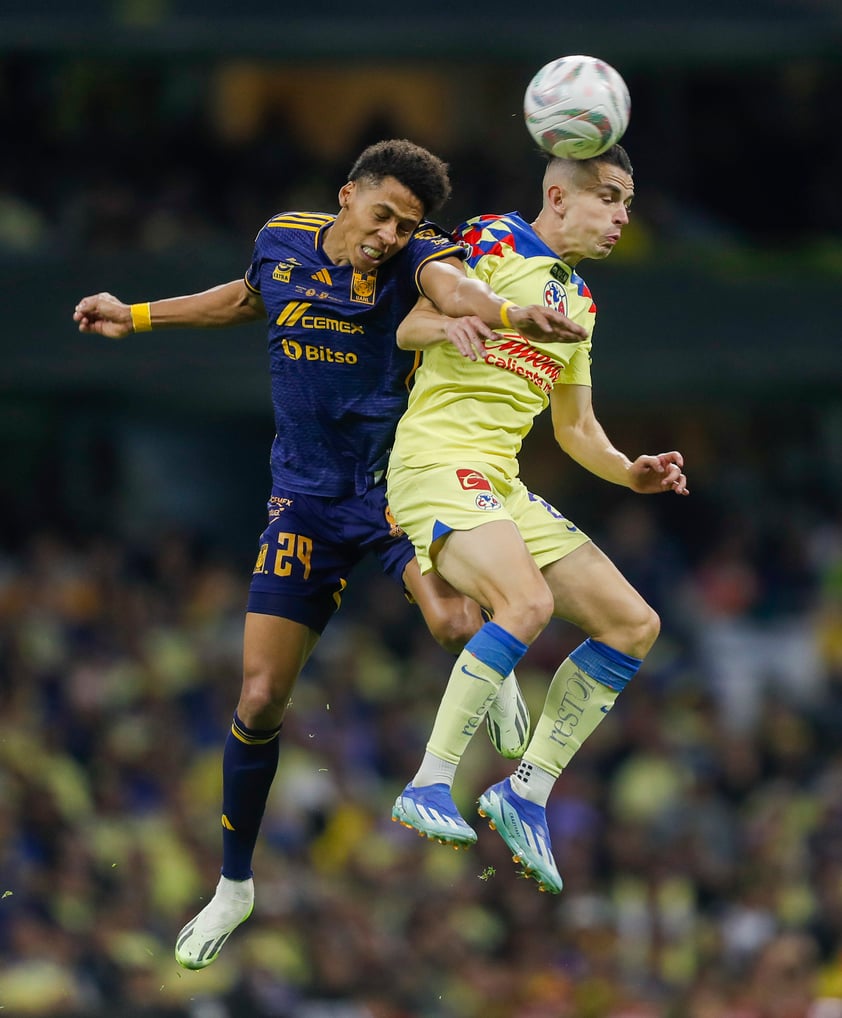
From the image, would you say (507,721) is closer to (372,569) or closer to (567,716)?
(567,716)

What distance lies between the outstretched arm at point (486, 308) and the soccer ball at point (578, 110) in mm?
591

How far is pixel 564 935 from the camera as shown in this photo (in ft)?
42.1

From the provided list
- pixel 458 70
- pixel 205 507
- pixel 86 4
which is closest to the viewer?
pixel 86 4

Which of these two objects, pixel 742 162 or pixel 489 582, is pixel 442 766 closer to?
pixel 489 582

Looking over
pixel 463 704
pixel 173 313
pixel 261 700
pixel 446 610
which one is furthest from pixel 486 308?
pixel 261 700

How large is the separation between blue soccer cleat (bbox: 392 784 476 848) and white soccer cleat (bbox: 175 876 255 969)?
5.56 ft

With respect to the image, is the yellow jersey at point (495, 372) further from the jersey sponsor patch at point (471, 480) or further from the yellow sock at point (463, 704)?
the yellow sock at point (463, 704)

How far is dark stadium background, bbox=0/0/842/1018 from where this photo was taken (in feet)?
41.6

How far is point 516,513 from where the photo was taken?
7199 mm

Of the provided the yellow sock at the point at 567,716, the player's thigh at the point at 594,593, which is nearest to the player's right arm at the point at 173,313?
the player's thigh at the point at 594,593

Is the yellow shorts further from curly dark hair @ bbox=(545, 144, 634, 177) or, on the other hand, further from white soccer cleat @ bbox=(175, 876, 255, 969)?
white soccer cleat @ bbox=(175, 876, 255, 969)

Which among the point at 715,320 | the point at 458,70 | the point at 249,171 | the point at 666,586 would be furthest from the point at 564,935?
the point at 458,70

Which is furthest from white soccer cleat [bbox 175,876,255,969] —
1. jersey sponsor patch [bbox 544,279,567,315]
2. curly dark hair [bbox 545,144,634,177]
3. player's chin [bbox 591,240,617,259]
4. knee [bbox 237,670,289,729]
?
curly dark hair [bbox 545,144,634,177]

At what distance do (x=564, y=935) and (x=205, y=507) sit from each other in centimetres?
663
